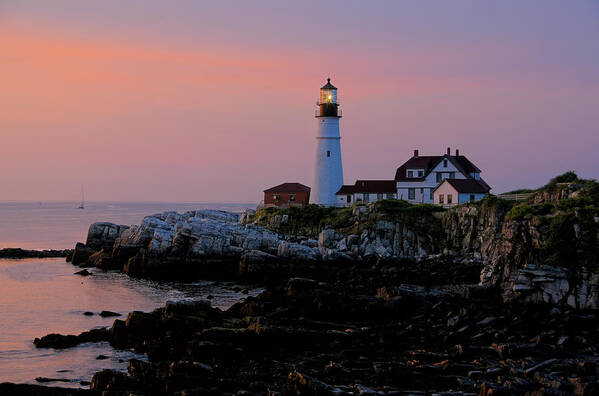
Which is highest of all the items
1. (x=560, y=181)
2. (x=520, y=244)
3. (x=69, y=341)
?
(x=560, y=181)

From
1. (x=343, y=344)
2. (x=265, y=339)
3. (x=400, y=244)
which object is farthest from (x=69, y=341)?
(x=400, y=244)

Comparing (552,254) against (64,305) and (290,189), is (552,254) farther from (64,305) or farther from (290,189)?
(290,189)

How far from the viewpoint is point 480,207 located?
157ft

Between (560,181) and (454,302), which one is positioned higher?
(560,181)

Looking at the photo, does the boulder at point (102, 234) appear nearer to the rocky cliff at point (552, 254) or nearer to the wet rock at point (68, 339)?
the wet rock at point (68, 339)

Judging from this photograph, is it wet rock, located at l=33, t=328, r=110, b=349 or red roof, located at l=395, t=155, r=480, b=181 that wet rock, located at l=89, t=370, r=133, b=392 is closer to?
wet rock, located at l=33, t=328, r=110, b=349

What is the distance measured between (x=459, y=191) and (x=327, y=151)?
43.1 ft

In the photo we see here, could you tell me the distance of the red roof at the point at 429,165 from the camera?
208 feet

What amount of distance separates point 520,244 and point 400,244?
19885 millimetres

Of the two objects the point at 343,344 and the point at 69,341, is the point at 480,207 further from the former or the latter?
the point at 69,341

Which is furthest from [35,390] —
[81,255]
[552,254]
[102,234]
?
[102,234]

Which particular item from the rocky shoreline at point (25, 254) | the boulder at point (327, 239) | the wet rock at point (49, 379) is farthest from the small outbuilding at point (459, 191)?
the wet rock at point (49, 379)

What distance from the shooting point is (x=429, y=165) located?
64.1 metres

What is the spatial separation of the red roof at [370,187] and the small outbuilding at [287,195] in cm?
718
